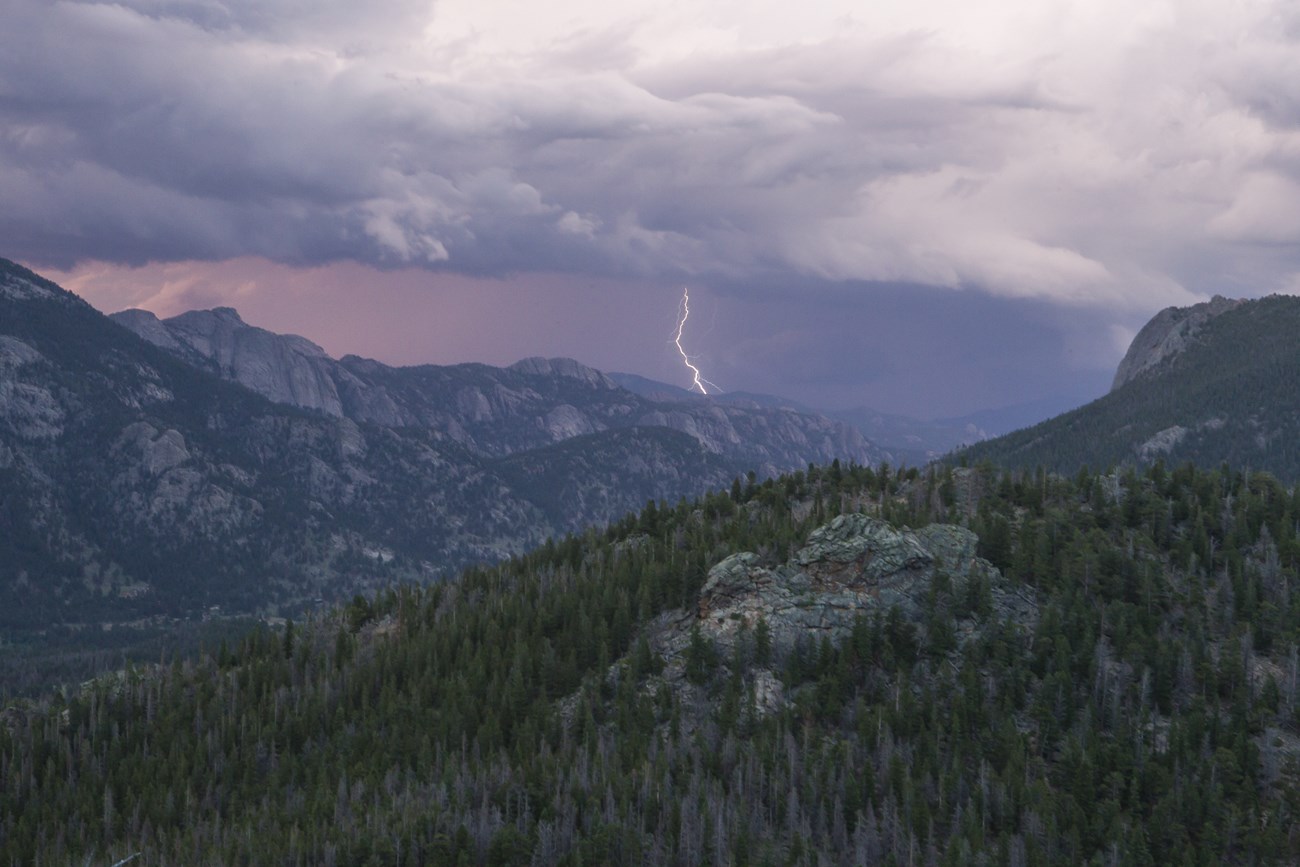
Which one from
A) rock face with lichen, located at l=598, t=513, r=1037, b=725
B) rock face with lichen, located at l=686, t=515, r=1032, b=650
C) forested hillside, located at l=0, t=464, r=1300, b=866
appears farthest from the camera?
rock face with lichen, located at l=686, t=515, r=1032, b=650

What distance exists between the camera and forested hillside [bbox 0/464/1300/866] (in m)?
118

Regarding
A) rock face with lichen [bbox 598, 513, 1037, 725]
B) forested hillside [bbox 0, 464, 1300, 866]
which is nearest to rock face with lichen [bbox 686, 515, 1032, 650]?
rock face with lichen [bbox 598, 513, 1037, 725]

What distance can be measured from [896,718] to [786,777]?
1636 cm

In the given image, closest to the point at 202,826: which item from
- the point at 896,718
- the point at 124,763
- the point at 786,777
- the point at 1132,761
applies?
the point at 124,763

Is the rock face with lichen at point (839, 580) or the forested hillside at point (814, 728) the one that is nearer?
the forested hillside at point (814, 728)

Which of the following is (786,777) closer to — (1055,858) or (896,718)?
(896,718)

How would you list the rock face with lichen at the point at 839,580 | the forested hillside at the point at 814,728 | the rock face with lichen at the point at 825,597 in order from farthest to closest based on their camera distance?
the rock face with lichen at the point at 839,580 → the rock face with lichen at the point at 825,597 → the forested hillside at the point at 814,728

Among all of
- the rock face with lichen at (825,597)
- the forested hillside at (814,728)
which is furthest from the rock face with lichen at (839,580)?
the forested hillside at (814,728)

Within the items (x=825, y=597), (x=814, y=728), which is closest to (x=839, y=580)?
(x=825, y=597)

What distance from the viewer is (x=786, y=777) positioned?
126 m

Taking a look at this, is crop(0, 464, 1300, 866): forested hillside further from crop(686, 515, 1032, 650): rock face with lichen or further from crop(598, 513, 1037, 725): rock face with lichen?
crop(686, 515, 1032, 650): rock face with lichen

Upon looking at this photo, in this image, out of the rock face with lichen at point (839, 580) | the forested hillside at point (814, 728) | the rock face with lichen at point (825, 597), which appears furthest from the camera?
the rock face with lichen at point (839, 580)

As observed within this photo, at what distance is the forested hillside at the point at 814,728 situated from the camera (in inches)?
4660

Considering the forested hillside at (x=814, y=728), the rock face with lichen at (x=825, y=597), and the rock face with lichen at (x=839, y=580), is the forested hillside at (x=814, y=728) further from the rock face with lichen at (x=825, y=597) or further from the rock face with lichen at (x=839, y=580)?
the rock face with lichen at (x=839, y=580)
